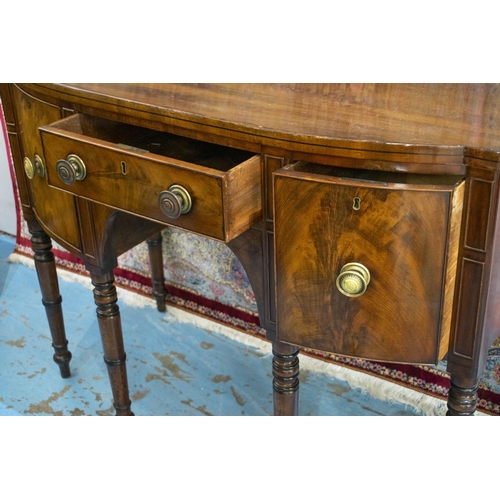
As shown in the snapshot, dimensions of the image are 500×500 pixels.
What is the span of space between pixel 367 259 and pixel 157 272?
0.95 metres

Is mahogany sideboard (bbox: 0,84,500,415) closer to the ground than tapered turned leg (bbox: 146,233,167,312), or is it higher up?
higher up

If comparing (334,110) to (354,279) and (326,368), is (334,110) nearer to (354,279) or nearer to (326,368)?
(354,279)

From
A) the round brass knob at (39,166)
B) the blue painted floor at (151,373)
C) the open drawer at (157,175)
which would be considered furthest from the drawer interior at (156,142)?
the blue painted floor at (151,373)

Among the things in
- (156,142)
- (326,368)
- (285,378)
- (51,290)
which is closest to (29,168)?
(156,142)

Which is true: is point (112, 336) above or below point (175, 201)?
below

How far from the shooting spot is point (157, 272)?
1.81m

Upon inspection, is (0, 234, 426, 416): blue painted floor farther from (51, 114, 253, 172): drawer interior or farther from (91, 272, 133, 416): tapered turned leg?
(51, 114, 253, 172): drawer interior

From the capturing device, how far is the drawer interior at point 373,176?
0.91 meters

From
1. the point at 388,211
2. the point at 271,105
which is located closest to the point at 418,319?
the point at 388,211

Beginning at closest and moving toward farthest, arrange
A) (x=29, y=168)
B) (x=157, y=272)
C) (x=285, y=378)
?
(x=285, y=378) → (x=29, y=168) → (x=157, y=272)

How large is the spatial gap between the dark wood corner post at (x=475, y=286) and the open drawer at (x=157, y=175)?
9.8 inches

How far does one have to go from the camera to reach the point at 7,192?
201 centimetres

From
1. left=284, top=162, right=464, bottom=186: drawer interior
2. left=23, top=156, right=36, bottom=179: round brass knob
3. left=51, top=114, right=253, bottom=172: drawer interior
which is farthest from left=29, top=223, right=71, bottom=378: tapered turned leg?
left=284, top=162, right=464, bottom=186: drawer interior

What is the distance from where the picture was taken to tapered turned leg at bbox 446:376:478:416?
1.04 metres
